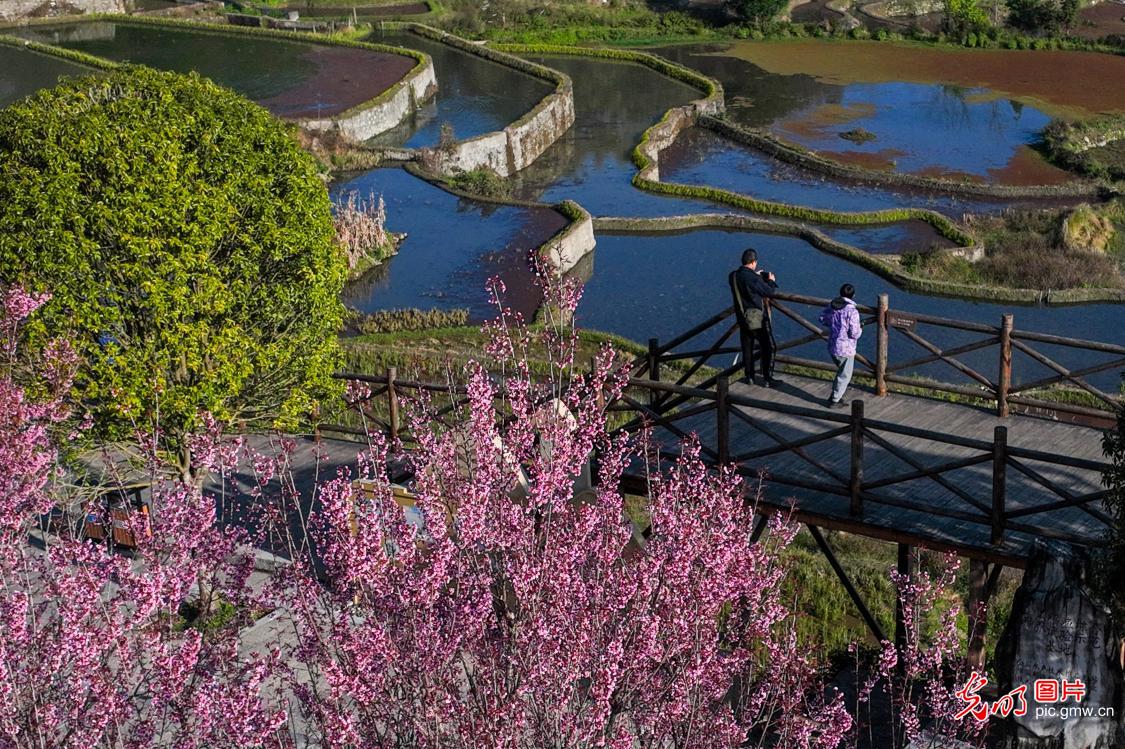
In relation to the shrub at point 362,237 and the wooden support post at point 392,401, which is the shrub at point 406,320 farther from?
the wooden support post at point 392,401

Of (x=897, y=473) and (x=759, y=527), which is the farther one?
(x=759, y=527)

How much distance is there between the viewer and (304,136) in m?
49.2

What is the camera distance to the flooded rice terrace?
117ft

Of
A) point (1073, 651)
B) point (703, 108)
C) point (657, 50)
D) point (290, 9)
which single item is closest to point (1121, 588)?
point (1073, 651)

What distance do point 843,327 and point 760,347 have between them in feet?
3.89

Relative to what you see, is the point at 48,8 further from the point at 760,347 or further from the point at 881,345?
the point at 881,345

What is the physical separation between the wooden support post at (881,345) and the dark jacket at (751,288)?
4.09 ft

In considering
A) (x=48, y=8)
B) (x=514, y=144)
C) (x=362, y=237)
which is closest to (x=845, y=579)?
(x=362, y=237)

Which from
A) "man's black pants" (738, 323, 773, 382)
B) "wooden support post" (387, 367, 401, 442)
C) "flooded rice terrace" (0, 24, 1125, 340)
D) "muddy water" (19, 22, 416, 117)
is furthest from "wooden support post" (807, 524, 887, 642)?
"muddy water" (19, 22, 416, 117)

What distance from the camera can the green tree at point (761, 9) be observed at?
238ft

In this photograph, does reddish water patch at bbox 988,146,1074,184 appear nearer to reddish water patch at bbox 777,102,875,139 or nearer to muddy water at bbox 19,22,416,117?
reddish water patch at bbox 777,102,875,139

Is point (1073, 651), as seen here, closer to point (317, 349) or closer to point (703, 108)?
point (317, 349)

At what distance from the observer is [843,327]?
51.8ft

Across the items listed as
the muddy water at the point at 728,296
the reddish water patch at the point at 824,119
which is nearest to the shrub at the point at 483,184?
the muddy water at the point at 728,296
